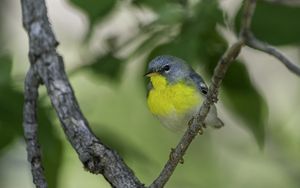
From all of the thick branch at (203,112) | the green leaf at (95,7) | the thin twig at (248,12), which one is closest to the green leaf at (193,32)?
the green leaf at (95,7)

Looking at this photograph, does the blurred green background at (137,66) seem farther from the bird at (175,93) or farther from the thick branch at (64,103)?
the thick branch at (64,103)

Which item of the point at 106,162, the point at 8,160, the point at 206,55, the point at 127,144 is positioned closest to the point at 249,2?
the point at 106,162

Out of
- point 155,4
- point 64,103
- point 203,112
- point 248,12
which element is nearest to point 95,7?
point 155,4

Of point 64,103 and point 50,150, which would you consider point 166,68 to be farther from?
point 64,103

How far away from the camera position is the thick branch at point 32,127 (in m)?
1.27

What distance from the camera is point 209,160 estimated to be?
2.46 meters

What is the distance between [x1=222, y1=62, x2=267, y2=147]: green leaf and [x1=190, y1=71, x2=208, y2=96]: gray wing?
99 millimetres

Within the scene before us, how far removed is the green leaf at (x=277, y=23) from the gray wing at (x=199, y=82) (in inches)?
7.9

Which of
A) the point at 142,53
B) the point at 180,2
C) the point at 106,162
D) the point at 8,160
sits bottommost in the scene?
the point at 106,162

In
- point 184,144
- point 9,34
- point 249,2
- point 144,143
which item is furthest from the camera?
point 144,143

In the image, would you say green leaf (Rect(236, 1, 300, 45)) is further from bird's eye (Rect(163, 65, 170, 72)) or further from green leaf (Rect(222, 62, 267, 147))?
bird's eye (Rect(163, 65, 170, 72))

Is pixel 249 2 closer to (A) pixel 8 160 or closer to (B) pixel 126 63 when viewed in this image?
(B) pixel 126 63

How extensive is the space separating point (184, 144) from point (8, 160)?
931 millimetres

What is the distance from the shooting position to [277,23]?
154cm
